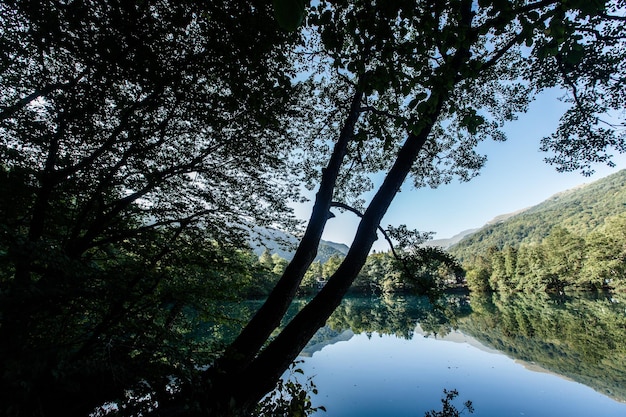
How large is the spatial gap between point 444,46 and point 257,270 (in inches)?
167

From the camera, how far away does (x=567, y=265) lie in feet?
138

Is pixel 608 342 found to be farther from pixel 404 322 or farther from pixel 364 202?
pixel 364 202

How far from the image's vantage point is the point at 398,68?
8.82ft

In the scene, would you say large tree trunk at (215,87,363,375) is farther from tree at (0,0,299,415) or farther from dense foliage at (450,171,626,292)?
dense foliage at (450,171,626,292)

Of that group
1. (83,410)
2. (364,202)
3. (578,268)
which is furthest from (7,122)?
(578,268)

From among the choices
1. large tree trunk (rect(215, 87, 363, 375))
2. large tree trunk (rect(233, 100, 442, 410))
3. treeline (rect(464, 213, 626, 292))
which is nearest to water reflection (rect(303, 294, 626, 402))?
large tree trunk (rect(233, 100, 442, 410))

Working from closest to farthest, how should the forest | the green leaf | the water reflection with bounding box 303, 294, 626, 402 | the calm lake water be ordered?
the green leaf < the forest < the calm lake water < the water reflection with bounding box 303, 294, 626, 402

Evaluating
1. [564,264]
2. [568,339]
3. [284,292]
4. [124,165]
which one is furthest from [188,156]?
[564,264]

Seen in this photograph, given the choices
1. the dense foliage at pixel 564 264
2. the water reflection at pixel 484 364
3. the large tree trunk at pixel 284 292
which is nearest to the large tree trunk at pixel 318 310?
the large tree trunk at pixel 284 292

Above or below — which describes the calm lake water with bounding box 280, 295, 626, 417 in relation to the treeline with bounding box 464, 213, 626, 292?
below

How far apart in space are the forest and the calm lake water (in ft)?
9.52

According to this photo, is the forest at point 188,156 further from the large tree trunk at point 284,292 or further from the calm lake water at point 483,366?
the calm lake water at point 483,366

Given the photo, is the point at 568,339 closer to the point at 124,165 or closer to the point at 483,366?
the point at 483,366

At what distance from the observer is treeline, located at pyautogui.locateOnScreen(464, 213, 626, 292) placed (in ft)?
124
